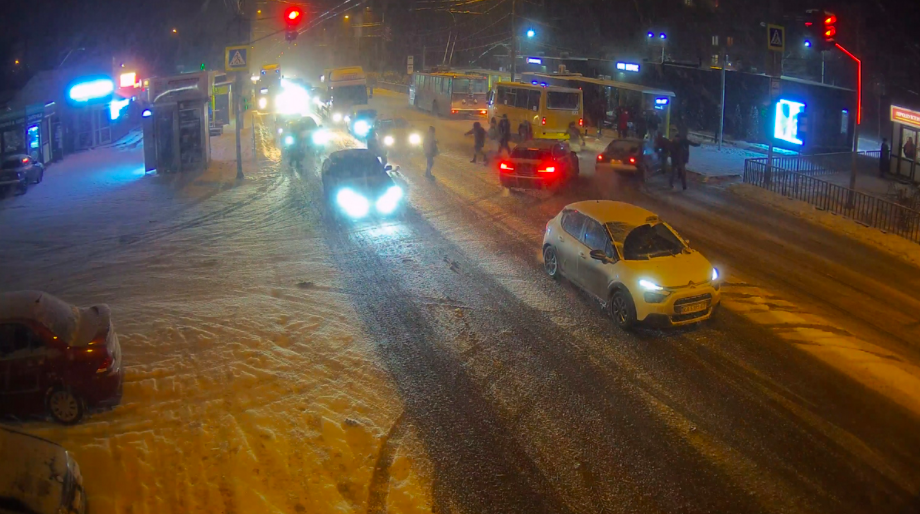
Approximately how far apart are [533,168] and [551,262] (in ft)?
26.8

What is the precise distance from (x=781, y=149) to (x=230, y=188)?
21.7 meters

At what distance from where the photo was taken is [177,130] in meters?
26.0

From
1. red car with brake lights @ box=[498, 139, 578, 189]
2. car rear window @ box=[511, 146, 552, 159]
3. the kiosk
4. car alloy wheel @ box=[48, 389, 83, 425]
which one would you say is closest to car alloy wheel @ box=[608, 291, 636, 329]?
car alloy wheel @ box=[48, 389, 83, 425]

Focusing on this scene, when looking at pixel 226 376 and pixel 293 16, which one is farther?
pixel 293 16

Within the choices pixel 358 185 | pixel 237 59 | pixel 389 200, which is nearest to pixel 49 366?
pixel 358 185

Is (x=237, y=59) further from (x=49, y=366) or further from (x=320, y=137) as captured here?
(x=49, y=366)

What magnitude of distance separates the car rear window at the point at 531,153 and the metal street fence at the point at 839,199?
649 centimetres

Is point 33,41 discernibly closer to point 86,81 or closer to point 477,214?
point 86,81

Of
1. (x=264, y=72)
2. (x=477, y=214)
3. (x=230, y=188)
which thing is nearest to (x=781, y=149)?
(x=477, y=214)

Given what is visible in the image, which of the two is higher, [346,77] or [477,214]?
[346,77]

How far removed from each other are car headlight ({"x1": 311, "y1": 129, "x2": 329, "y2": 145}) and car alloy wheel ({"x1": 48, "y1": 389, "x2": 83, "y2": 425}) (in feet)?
78.7

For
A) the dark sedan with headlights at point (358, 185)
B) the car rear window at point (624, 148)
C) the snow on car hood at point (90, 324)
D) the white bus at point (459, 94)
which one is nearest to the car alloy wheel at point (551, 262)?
the dark sedan with headlights at point (358, 185)

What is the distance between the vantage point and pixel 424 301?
40.2ft

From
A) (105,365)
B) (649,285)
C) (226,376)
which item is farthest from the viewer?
(649,285)
